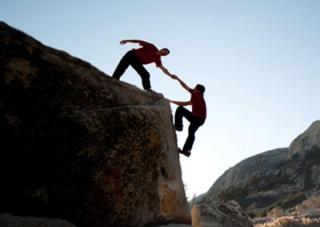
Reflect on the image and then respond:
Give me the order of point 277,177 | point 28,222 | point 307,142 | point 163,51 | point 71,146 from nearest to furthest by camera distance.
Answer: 1. point 28,222
2. point 71,146
3. point 163,51
4. point 277,177
5. point 307,142

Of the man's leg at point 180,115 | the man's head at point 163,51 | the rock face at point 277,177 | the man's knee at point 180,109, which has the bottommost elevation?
the rock face at point 277,177

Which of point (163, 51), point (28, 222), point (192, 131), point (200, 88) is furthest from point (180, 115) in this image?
point (28, 222)

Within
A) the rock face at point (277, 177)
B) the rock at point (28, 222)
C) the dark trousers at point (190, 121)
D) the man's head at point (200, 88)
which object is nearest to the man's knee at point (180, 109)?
the dark trousers at point (190, 121)

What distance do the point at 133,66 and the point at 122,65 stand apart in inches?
11.7

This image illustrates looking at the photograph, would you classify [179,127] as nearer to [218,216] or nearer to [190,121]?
[190,121]

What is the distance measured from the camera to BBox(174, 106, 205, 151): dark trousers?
10094 millimetres

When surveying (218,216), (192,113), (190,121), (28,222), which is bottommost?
(218,216)

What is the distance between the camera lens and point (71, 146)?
6.31m

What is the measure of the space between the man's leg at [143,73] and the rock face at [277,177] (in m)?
44.1

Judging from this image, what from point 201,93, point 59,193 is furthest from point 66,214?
point 201,93

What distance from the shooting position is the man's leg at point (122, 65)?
9.36m

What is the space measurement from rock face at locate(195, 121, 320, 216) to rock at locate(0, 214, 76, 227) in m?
47.2

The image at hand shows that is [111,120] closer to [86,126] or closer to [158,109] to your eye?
[86,126]

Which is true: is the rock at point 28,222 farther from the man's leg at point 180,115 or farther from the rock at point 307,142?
the rock at point 307,142
